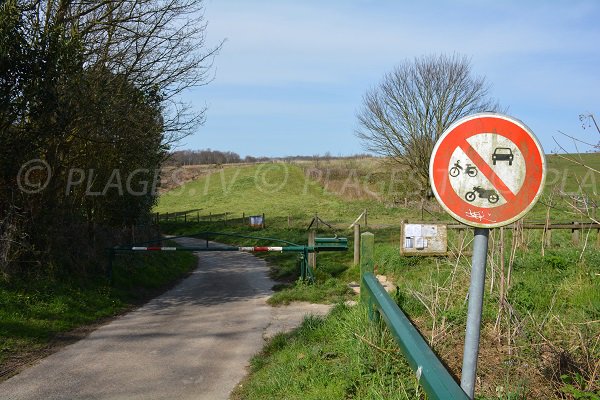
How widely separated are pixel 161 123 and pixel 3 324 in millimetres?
7941

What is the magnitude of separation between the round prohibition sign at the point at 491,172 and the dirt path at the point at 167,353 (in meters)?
4.12

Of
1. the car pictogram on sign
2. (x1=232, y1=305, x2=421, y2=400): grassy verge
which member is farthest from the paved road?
the car pictogram on sign

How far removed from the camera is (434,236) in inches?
508

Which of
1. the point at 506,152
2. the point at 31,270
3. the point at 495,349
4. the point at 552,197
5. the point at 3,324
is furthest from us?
the point at 31,270

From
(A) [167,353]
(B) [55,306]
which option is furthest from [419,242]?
(B) [55,306]

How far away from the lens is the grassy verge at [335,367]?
4652 millimetres

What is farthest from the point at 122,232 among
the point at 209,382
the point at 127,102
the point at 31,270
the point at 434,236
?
the point at 209,382

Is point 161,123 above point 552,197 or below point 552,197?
above

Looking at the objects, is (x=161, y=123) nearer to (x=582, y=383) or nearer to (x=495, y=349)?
(x=495, y=349)

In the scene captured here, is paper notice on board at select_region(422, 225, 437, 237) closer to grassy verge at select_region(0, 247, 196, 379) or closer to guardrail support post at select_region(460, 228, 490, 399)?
grassy verge at select_region(0, 247, 196, 379)

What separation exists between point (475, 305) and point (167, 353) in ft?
18.8

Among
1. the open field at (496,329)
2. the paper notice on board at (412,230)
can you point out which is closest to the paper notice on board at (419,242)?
the paper notice on board at (412,230)

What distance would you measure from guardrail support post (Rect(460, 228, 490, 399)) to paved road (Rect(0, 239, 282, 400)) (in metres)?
3.75

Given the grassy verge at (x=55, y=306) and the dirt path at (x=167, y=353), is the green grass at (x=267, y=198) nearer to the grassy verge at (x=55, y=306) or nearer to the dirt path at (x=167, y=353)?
the grassy verge at (x=55, y=306)
